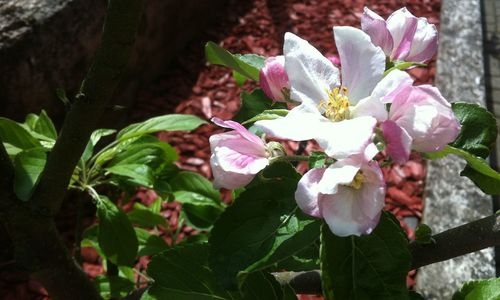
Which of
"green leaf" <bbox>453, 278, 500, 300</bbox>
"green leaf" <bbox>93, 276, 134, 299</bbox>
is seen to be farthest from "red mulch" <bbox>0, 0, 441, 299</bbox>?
"green leaf" <bbox>453, 278, 500, 300</bbox>

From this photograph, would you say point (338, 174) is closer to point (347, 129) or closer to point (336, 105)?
point (347, 129)

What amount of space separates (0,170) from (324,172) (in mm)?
781

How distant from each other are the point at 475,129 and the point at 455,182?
1.88 meters

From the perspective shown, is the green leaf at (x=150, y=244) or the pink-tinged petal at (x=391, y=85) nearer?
the pink-tinged petal at (x=391, y=85)

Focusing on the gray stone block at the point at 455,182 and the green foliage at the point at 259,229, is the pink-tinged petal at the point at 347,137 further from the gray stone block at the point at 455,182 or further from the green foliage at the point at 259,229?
the gray stone block at the point at 455,182

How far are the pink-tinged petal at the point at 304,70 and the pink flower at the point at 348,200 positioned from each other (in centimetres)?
17

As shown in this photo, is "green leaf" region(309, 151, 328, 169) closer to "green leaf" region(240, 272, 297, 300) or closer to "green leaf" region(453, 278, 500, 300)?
"green leaf" region(240, 272, 297, 300)

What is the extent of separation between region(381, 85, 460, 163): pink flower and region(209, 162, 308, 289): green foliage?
0.23 meters

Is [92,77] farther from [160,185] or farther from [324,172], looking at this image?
[160,185]

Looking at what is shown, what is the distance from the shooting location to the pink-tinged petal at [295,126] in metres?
0.82

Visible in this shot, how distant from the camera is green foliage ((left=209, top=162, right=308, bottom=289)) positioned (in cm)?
93

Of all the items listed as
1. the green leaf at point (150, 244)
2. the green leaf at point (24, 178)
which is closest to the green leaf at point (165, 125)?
the green leaf at point (150, 244)

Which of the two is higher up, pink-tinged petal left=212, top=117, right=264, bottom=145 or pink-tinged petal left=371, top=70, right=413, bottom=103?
pink-tinged petal left=371, top=70, right=413, bottom=103

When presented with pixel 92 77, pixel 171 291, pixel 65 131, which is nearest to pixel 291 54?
pixel 92 77
